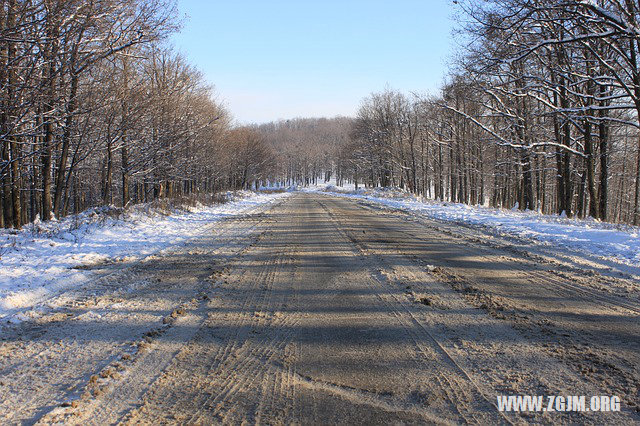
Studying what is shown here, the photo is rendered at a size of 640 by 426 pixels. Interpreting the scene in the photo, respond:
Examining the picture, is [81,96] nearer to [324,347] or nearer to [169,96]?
[169,96]

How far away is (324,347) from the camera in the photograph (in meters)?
3.76

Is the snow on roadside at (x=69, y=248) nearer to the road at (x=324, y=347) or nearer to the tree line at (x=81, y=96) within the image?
the road at (x=324, y=347)

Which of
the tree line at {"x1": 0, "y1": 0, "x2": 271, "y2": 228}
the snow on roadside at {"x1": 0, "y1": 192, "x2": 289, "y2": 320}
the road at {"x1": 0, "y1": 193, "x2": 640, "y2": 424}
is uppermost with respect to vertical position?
the tree line at {"x1": 0, "y1": 0, "x2": 271, "y2": 228}

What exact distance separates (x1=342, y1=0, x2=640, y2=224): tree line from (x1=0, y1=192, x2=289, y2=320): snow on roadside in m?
11.5

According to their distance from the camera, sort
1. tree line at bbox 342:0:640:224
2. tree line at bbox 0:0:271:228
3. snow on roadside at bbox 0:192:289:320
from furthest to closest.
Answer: tree line at bbox 342:0:640:224
tree line at bbox 0:0:271:228
snow on roadside at bbox 0:192:289:320

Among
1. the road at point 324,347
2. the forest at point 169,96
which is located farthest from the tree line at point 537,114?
the road at point 324,347

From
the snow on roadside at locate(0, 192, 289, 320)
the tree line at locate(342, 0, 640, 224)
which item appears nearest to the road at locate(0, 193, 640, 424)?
the snow on roadside at locate(0, 192, 289, 320)

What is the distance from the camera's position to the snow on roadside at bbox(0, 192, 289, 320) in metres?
5.61

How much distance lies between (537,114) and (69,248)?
20811 millimetres

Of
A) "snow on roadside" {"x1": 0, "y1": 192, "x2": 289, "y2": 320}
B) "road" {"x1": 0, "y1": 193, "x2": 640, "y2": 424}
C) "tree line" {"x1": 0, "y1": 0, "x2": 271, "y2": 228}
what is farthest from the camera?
"tree line" {"x1": 0, "y1": 0, "x2": 271, "y2": 228}

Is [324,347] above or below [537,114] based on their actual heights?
below

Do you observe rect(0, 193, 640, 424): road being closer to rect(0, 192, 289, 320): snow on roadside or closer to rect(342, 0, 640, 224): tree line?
rect(0, 192, 289, 320): snow on roadside

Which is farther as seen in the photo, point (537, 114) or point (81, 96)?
point (537, 114)

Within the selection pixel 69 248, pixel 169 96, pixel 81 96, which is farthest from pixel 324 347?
pixel 169 96
